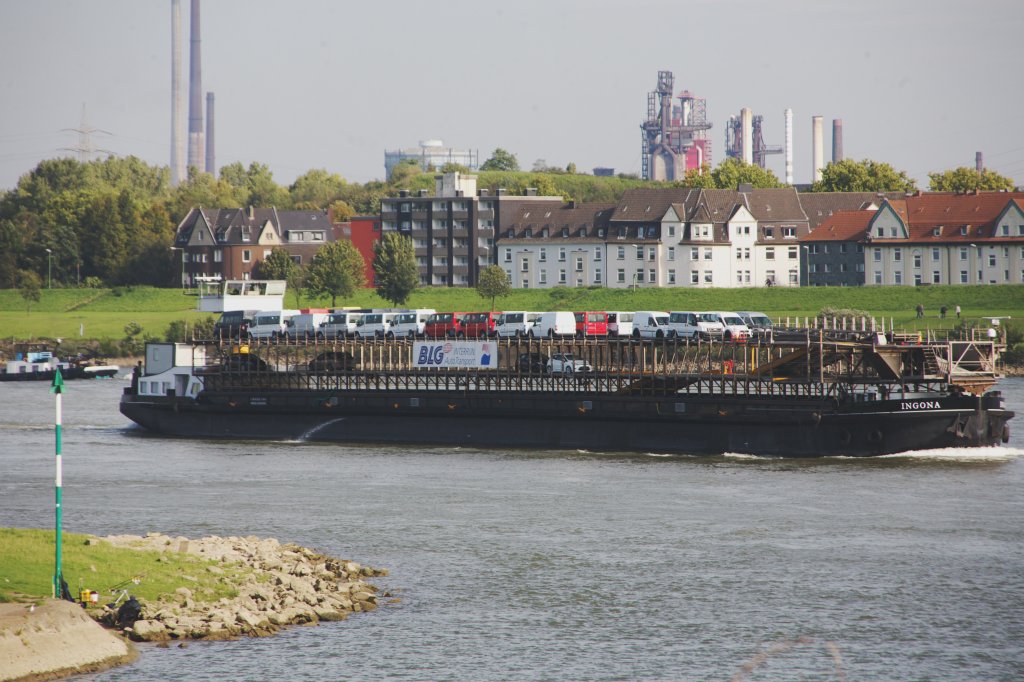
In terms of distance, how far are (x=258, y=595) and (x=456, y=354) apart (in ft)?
109

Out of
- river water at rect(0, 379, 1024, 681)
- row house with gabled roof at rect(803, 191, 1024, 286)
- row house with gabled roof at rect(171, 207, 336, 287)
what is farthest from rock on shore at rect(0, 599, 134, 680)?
row house with gabled roof at rect(171, 207, 336, 287)

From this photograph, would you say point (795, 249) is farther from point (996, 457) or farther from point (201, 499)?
point (201, 499)

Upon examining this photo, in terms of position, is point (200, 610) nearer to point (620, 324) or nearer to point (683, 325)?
point (683, 325)

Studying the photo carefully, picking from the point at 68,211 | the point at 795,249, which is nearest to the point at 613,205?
the point at 795,249

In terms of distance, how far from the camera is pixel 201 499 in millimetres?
45312

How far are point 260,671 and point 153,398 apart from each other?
4023 cm

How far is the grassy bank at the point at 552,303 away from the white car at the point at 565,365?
52.9 meters

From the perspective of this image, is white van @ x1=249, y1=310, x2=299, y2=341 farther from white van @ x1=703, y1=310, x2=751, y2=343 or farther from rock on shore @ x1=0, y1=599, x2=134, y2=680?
rock on shore @ x1=0, y1=599, x2=134, y2=680

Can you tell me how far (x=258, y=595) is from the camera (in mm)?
29453

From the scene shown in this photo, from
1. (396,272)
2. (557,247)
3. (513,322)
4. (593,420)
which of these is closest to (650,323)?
(513,322)

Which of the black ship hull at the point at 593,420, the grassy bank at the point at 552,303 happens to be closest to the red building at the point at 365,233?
the grassy bank at the point at 552,303

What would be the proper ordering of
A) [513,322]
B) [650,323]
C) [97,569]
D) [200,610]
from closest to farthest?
[200,610] < [97,569] < [650,323] < [513,322]

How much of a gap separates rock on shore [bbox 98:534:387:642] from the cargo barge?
22510 mm

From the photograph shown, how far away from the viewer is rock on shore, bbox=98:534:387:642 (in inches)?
1093
